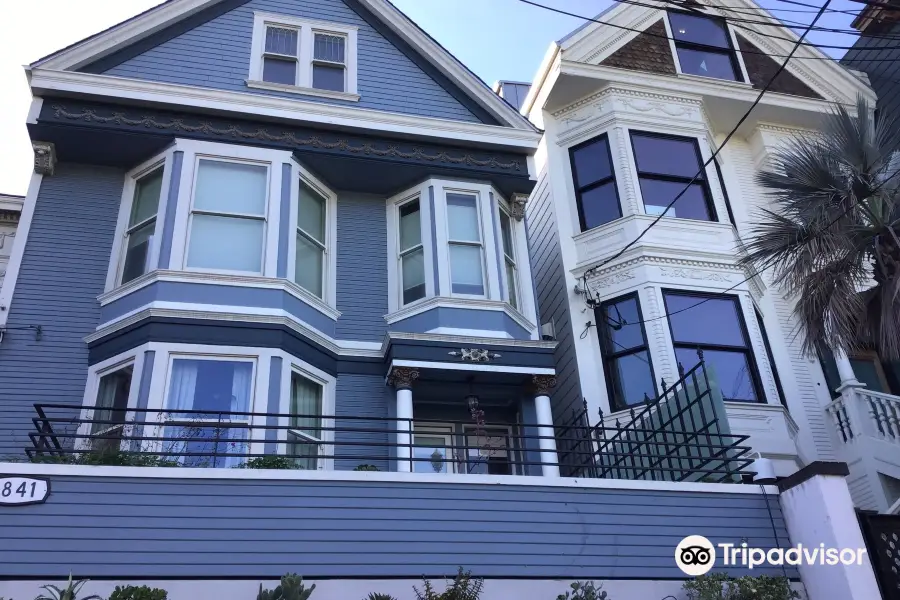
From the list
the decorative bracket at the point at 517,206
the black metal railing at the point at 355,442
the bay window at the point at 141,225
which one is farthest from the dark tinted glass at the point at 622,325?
the bay window at the point at 141,225

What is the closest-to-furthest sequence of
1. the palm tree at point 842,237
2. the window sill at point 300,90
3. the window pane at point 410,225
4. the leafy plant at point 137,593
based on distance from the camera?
the leafy plant at point 137,593, the palm tree at point 842,237, the window sill at point 300,90, the window pane at point 410,225

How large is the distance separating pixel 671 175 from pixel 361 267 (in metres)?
6.20

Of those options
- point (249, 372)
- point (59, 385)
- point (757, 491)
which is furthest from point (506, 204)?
point (59, 385)

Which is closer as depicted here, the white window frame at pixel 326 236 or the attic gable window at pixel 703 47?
the white window frame at pixel 326 236

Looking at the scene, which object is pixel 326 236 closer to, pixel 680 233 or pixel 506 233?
pixel 506 233

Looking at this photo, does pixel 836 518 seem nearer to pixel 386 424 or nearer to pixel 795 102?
pixel 386 424

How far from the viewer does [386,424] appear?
37.9 ft

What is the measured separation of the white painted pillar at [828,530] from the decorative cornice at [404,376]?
492cm

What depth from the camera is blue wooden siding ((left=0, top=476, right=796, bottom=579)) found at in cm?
785

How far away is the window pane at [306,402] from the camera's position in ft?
37.1

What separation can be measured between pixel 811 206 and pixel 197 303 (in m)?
8.31

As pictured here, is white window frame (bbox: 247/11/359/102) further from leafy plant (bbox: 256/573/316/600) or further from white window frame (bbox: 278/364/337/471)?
leafy plant (bbox: 256/573/316/600)

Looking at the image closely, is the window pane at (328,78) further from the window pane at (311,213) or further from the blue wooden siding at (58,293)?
the blue wooden siding at (58,293)

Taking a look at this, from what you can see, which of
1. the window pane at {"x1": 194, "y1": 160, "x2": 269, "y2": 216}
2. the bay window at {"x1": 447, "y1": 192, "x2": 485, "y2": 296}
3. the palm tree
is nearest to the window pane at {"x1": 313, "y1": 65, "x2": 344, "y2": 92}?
the window pane at {"x1": 194, "y1": 160, "x2": 269, "y2": 216}
